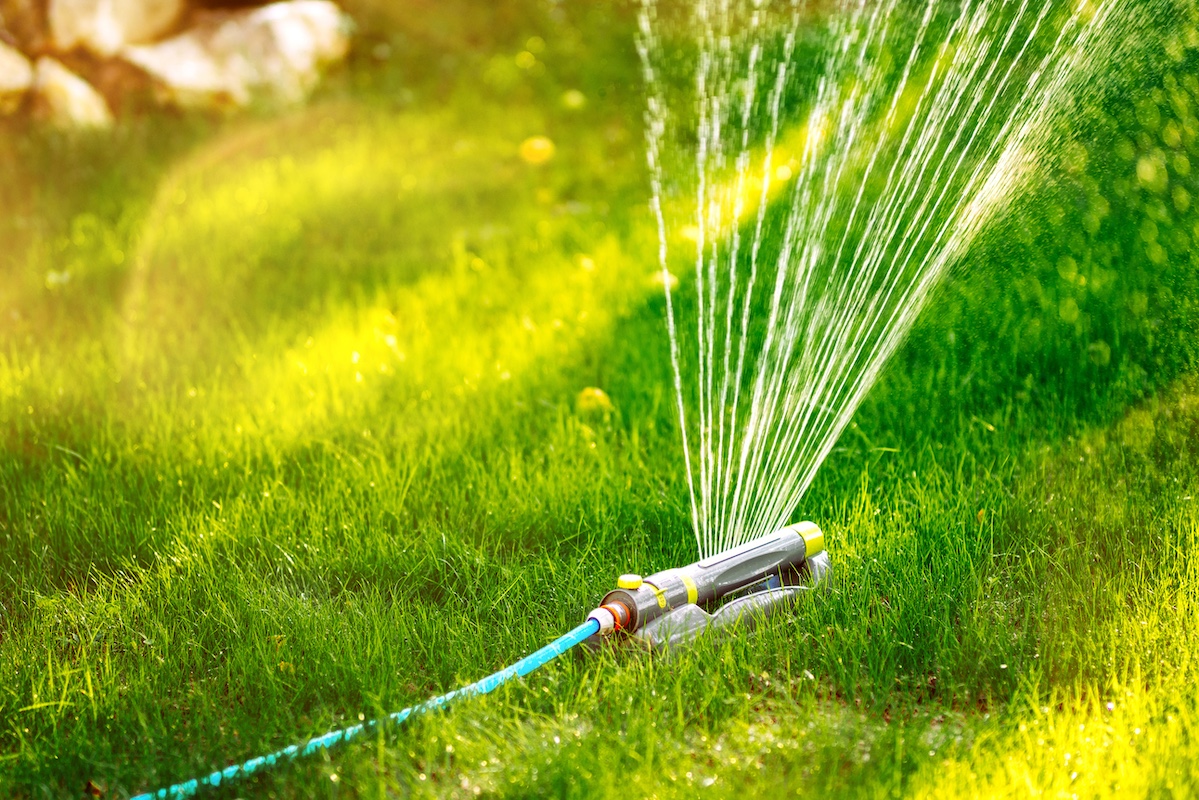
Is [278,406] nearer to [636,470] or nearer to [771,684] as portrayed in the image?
[636,470]

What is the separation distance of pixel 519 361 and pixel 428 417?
0.46m

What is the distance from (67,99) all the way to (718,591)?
5.09m

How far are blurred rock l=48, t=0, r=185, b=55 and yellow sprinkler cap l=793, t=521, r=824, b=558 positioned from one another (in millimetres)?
5294

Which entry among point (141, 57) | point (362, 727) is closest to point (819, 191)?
point (362, 727)

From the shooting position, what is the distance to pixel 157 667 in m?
2.18

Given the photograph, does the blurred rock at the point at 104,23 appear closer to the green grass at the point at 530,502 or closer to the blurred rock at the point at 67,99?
the blurred rock at the point at 67,99

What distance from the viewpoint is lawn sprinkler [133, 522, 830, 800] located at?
187 cm

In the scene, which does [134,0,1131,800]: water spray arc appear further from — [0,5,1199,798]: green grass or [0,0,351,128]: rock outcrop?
[0,0,351,128]: rock outcrop

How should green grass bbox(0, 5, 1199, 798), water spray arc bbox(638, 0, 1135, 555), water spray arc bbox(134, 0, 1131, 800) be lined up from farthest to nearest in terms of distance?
water spray arc bbox(638, 0, 1135, 555) → water spray arc bbox(134, 0, 1131, 800) → green grass bbox(0, 5, 1199, 798)

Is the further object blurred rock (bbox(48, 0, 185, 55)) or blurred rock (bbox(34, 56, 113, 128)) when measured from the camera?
Answer: blurred rock (bbox(48, 0, 185, 55))

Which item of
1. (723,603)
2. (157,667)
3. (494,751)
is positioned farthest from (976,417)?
(157,667)

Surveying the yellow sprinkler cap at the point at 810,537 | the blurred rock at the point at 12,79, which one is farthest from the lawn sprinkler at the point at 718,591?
the blurred rock at the point at 12,79

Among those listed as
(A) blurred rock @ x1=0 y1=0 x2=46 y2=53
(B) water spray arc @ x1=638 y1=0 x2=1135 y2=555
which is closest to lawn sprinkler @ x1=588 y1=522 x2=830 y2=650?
→ (B) water spray arc @ x1=638 y1=0 x2=1135 y2=555

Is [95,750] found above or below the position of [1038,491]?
below
